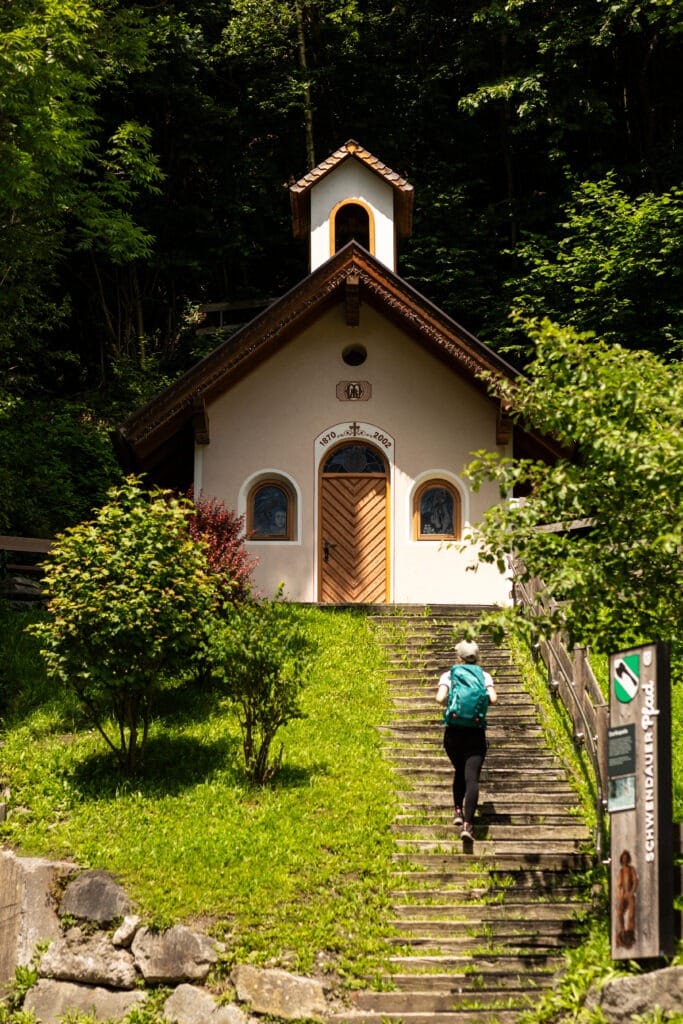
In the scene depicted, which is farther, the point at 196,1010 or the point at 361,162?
the point at 361,162

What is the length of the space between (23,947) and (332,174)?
15.0 meters

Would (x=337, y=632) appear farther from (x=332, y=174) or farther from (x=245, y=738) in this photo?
(x=332, y=174)

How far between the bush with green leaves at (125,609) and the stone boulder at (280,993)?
3.44 metres

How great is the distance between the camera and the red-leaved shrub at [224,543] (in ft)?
53.1

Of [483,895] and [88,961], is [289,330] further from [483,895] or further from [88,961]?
[88,961]

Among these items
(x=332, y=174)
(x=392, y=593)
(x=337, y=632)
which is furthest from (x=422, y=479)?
(x=332, y=174)

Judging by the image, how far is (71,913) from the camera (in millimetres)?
10203

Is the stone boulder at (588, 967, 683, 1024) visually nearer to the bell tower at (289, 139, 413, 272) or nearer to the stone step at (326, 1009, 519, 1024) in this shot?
the stone step at (326, 1009, 519, 1024)

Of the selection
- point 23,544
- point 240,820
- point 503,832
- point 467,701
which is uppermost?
point 23,544

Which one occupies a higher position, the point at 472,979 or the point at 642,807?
the point at 642,807

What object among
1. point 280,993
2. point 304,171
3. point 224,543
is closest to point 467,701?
point 280,993

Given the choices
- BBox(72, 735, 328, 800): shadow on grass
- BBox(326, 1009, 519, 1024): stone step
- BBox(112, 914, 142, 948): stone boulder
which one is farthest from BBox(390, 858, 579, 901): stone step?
BBox(112, 914, 142, 948): stone boulder

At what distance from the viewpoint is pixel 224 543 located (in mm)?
16844

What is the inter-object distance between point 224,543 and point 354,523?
315 centimetres
